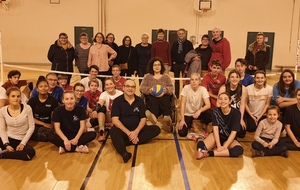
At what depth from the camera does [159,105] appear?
14.9 feet

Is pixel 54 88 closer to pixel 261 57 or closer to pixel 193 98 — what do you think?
pixel 193 98

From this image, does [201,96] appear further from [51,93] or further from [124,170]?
[51,93]

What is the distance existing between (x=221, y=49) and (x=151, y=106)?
1.94 m

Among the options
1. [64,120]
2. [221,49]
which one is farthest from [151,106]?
[221,49]

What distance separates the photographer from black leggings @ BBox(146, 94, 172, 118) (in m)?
4.48

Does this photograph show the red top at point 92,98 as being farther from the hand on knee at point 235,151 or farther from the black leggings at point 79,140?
the hand on knee at point 235,151

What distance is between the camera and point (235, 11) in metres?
12.4

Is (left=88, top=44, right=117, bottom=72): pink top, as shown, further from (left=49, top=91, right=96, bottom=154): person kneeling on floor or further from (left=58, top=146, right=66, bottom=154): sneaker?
(left=58, top=146, right=66, bottom=154): sneaker

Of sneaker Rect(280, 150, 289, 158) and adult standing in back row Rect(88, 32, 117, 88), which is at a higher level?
adult standing in back row Rect(88, 32, 117, 88)

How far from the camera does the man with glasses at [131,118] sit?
3.89m

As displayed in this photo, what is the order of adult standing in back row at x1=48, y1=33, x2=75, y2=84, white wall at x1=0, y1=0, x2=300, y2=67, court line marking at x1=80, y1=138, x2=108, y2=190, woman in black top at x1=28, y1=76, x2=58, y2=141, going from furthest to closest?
white wall at x1=0, y1=0, x2=300, y2=67
adult standing in back row at x1=48, y1=33, x2=75, y2=84
woman in black top at x1=28, y1=76, x2=58, y2=141
court line marking at x1=80, y1=138, x2=108, y2=190

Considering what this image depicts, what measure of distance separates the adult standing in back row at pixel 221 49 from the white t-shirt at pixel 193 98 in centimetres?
127

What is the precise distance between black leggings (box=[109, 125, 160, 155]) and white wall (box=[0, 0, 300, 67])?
9058mm

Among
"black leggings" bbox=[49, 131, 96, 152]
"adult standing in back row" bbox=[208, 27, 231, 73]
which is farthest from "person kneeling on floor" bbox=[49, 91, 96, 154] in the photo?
"adult standing in back row" bbox=[208, 27, 231, 73]
